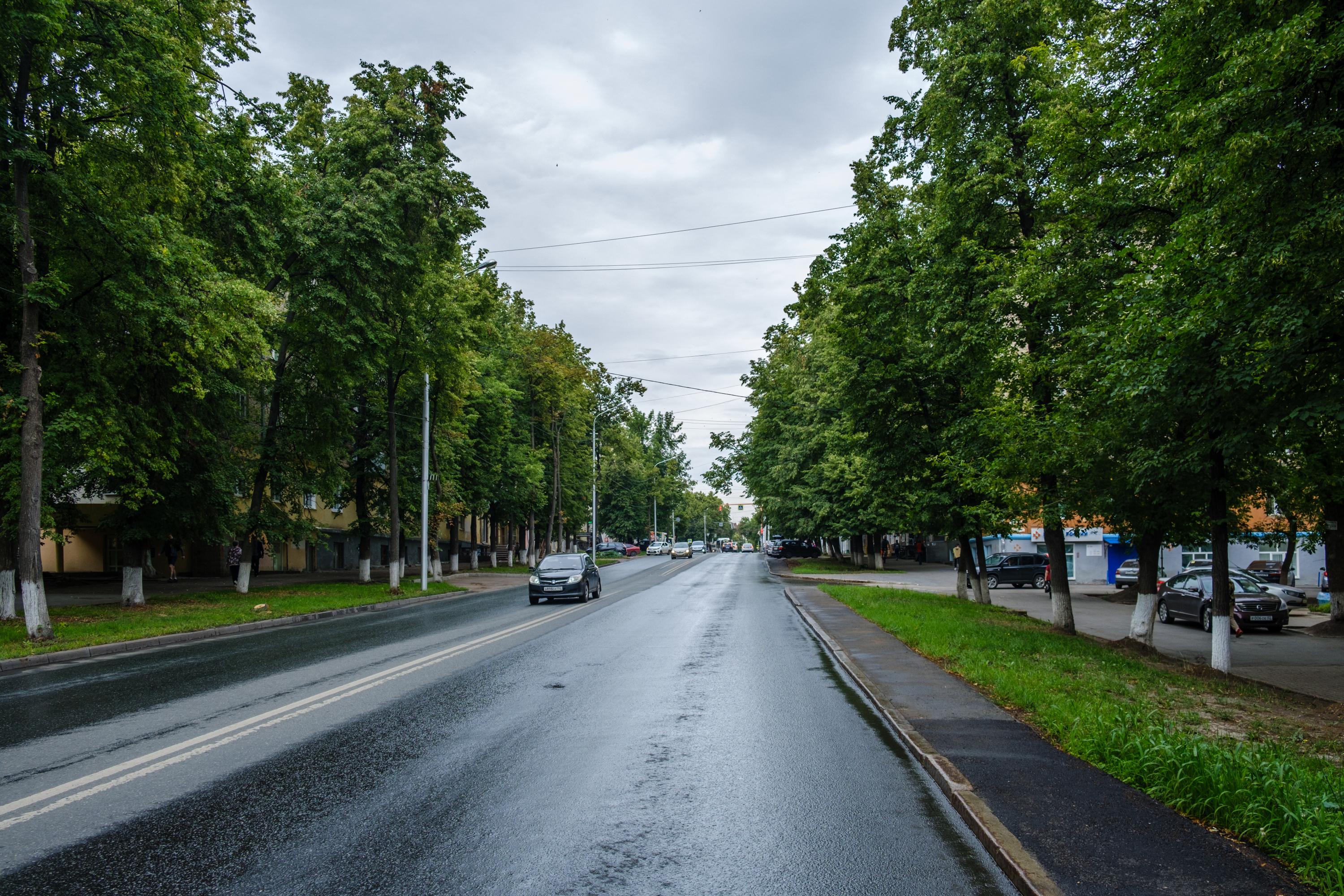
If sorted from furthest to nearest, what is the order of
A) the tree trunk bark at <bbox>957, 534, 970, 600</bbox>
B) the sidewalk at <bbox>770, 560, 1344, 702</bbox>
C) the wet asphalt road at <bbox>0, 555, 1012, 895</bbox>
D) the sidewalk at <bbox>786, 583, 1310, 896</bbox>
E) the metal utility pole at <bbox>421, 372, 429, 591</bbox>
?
1. the metal utility pole at <bbox>421, 372, 429, 591</bbox>
2. the tree trunk bark at <bbox>957, 534, 970, 600</bbox>
3. the sidewalk at <bbox>770, 560, 1344, 702</bbox>
4. the wet asphalt road at <bbox>0, 555, 1012, 895</bbox>
5. the sidewalk at <bbox>786, 583, 1310, 896</bbox>

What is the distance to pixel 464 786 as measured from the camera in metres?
5.86

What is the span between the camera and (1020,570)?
38875mm

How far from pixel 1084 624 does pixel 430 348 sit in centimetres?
2215

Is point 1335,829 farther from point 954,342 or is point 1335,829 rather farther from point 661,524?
point 661,524

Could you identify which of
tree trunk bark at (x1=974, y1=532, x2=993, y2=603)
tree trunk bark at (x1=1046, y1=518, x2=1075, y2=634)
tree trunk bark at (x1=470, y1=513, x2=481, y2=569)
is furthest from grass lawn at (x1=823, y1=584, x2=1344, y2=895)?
tree trunk bark at (x1=470, y1=513, x2=481, y2=569)

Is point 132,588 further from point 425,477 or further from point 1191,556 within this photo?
point 1191,556

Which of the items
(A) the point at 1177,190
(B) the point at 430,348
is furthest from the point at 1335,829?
(B) the point at 430,348

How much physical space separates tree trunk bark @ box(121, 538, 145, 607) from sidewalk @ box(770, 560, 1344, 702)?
23789mm

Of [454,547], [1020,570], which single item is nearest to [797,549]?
[1020,570]

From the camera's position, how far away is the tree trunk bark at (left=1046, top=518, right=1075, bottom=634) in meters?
17.2

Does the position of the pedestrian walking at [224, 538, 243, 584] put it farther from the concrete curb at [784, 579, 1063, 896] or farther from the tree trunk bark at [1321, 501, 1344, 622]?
the tree trunk bark at [1321, 501, 1344, 622]

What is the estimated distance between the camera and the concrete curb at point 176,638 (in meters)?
12.4

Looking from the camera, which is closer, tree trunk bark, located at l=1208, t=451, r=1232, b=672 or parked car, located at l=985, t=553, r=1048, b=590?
tree trunk bark, located at l=1208, t=451, r=1232, b=672

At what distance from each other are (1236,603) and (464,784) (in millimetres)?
22018
